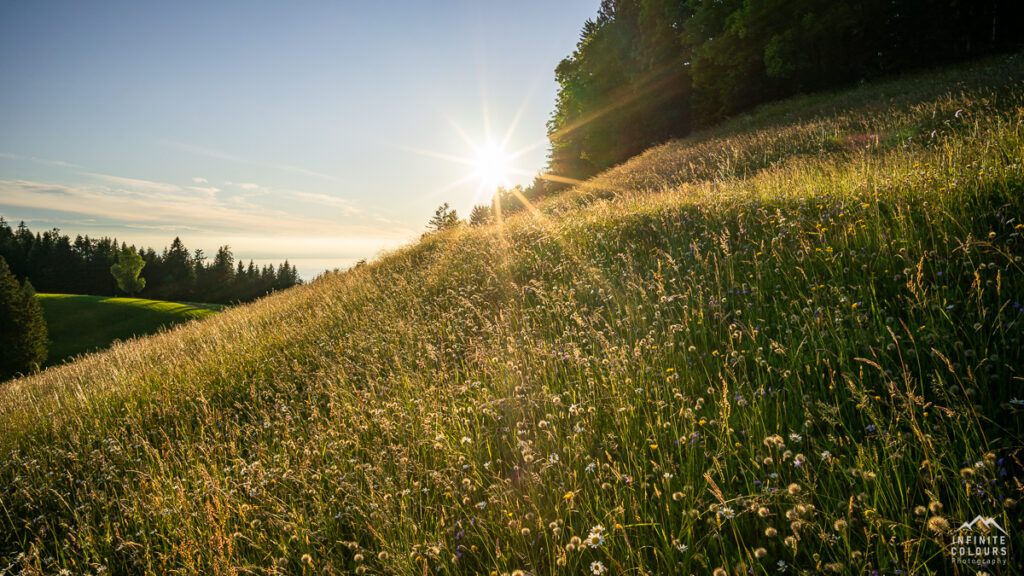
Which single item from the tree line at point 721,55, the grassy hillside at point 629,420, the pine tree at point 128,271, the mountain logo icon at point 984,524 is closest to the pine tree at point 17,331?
the grassy hillside at point 629,420

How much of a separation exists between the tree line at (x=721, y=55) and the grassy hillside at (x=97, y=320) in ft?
122

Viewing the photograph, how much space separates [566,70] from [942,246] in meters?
34.8

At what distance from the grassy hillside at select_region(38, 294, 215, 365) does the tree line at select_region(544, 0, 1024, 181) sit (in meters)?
37.1

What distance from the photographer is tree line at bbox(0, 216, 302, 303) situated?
6519 cm

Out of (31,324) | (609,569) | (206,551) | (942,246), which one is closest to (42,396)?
(206,551)

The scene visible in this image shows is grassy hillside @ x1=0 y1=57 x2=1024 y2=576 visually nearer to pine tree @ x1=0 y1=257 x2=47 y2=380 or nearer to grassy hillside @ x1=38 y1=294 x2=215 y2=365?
pine tree @ x1=0 y1=257 x2=47 y2=380

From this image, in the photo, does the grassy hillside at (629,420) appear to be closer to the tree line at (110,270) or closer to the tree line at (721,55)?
the tree line at (721,55)

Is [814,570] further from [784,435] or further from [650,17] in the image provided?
[650,17]

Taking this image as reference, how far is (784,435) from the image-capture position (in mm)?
2234

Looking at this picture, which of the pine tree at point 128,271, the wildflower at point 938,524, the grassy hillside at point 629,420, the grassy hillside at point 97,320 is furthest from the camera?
the pine tree at point 128,271

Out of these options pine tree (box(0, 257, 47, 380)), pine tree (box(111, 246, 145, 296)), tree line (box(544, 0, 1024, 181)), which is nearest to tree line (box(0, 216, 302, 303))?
pine tree (box(111, 246, 145, 296))

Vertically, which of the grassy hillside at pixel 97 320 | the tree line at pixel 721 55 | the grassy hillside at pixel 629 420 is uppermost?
the tree line at pixel 721 55

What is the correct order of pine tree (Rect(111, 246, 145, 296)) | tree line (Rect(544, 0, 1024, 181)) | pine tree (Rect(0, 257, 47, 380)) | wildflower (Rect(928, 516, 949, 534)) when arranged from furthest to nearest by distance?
pine tree (Rect(111, 246, 145, 296)) < pine tree (Rect(0, 257, 47, 380)) < tree line (Rect(544, 0, 1024, 181)) < wildflower (Rect(928, 516, 949, 534))

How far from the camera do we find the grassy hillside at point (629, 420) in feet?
5.87
